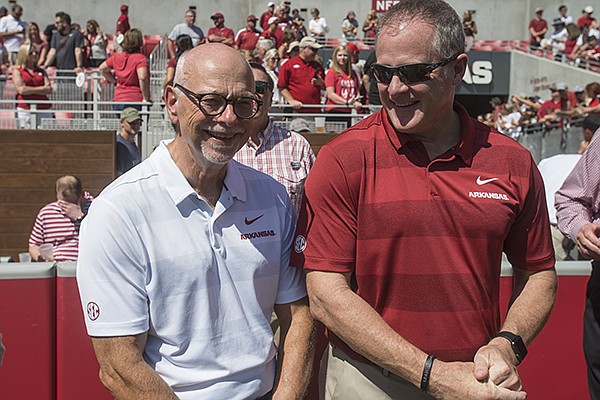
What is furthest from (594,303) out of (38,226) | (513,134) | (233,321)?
(513,134)

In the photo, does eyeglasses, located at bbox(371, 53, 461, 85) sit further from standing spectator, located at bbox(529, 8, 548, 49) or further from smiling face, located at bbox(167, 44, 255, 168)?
standing spectator, located at bbox(529, 8, 548, 49)

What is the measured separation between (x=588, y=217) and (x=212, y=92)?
7.15 feet

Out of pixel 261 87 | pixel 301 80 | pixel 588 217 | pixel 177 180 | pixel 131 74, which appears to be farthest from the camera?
pixel 131 74

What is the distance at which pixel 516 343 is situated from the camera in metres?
2.77

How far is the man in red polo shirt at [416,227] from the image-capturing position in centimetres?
270

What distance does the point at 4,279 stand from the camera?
4867mm

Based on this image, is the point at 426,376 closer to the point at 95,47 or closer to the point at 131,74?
the point at 131,74

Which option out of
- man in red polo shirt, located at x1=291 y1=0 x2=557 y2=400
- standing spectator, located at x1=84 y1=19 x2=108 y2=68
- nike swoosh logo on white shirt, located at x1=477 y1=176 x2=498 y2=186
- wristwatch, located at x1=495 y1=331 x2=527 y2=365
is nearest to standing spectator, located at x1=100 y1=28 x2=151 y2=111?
standing spectator, located at x1=84 y1=19 x2=108 y2=68

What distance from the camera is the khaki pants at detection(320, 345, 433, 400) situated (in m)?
2.85

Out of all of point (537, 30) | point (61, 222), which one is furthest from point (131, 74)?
point (537, 30)

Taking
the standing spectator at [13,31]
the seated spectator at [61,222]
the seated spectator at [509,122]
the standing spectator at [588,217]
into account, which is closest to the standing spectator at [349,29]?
the seated spectator at [509,122]

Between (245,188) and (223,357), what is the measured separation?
594 millimetres

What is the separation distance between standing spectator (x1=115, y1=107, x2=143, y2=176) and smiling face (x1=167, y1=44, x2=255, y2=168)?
8.60m

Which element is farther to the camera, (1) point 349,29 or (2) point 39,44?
(1) point 349,29
